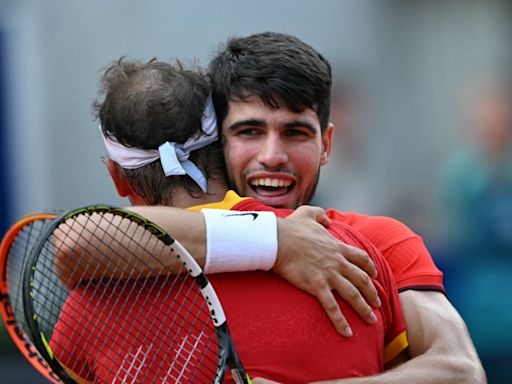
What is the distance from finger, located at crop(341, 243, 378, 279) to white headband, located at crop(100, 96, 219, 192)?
482mm

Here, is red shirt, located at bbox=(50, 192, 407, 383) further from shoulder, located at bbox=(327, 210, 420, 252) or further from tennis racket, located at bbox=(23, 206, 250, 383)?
shoulder, located at bbox=(327, 210, 420, 252)

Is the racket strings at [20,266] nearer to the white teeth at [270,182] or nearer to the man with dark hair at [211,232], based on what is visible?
the man with dark hair at [211,232]

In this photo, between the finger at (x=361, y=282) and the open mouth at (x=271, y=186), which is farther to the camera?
the open mouth at (x=271, y=186)

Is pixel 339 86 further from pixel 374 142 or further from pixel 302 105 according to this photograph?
pixel 302 105

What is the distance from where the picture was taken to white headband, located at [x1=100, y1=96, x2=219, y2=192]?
145 inches

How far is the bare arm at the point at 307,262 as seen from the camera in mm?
3479

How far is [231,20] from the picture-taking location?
9.70 meters

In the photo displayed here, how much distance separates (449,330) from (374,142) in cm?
643

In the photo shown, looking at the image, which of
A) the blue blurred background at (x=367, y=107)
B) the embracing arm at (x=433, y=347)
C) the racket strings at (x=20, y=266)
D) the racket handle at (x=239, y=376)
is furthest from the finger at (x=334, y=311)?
the blue blurred background at (x=367, y=107)

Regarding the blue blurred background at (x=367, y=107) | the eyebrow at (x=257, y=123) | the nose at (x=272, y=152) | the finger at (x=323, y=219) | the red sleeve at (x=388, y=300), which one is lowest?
the blue blurred background at (x=367, y=107)

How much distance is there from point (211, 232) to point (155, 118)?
46cm

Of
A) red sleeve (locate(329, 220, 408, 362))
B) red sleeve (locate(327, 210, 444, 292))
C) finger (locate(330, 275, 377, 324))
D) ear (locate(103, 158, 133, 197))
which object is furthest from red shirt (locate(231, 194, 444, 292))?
ear (locate(103, 158, 133, 197))

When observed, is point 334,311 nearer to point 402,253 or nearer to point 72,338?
point 402,253

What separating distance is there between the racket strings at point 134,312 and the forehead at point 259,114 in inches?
24.9
